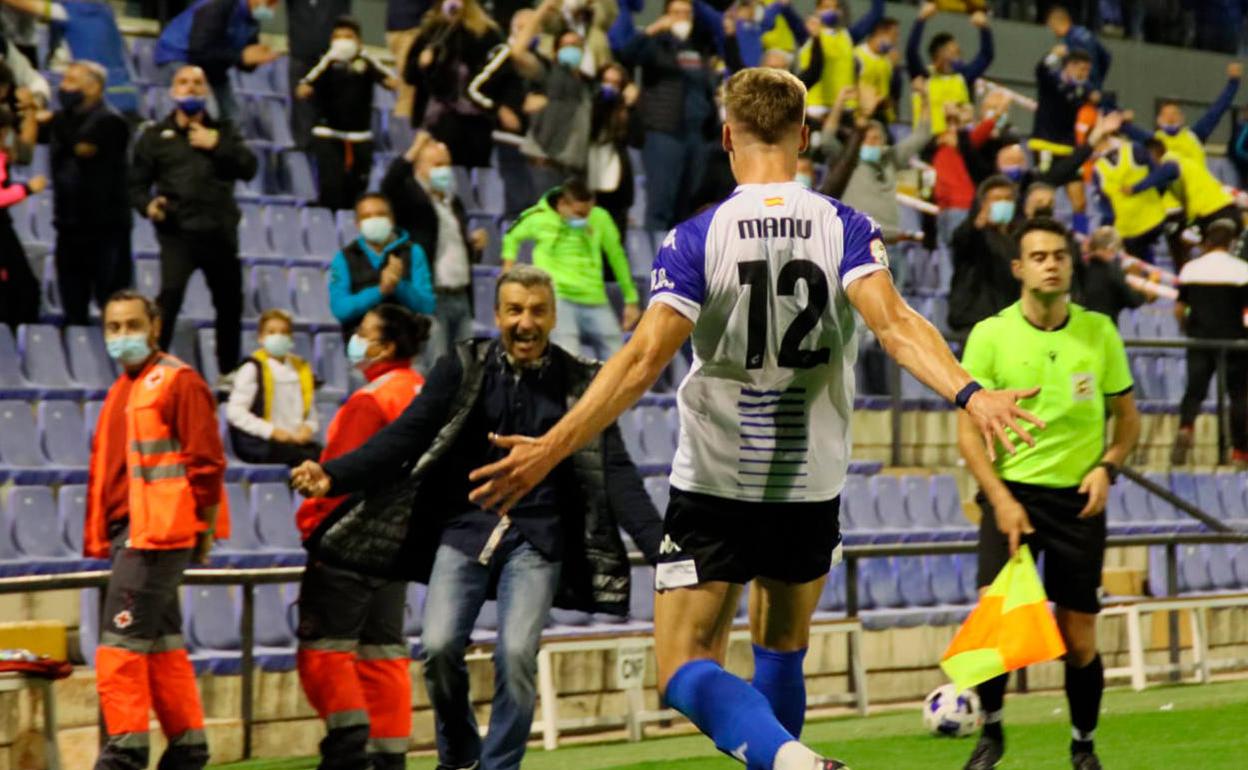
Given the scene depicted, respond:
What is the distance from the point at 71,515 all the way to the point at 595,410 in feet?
23.5

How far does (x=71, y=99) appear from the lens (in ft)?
46.0

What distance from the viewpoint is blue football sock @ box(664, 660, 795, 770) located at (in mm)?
5586

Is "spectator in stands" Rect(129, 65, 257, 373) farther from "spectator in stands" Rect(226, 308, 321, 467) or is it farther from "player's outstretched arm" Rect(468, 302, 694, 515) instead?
"player's outstretched arm" Rect(468, 302, 694, 515)

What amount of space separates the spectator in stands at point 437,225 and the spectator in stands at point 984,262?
382 cm

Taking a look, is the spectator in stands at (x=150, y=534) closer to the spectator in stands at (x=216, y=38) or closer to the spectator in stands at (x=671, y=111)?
the spectator in stands at (x=216, y=38)

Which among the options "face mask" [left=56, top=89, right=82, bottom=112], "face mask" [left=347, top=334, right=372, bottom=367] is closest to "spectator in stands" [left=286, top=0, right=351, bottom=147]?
"face mask" [left=56, top=89, right=82, bottom=112]

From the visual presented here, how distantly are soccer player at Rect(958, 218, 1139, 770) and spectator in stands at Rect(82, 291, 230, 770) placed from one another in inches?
122

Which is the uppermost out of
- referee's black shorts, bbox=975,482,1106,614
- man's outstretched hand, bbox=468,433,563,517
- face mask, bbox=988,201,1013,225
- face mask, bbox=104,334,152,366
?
face mask, bbox=988,201,1013,225

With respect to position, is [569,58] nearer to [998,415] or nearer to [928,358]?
[928,358]

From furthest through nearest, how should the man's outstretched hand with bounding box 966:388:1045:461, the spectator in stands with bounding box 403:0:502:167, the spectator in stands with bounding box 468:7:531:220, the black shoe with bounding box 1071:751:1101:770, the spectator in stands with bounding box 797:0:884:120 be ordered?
the spectator in stands with bounding box 797:0:884:120 < the spectator in stands with bounding box 468:7:531:220 < the spectator in stands with bounding box 403:0:502:167 < the black shoe with bounding box 1071:751:1101:770 < the man's outstretched hand with bounding box 966:388:1045:461

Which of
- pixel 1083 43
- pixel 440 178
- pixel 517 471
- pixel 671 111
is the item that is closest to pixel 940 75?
pixel 1083 43

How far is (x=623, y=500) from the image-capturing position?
8094mm

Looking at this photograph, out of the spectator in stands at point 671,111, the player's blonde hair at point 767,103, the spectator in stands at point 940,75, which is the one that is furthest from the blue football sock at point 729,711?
the spectator in stands at point 940,75

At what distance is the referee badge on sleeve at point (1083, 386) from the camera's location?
8859 millimetres
